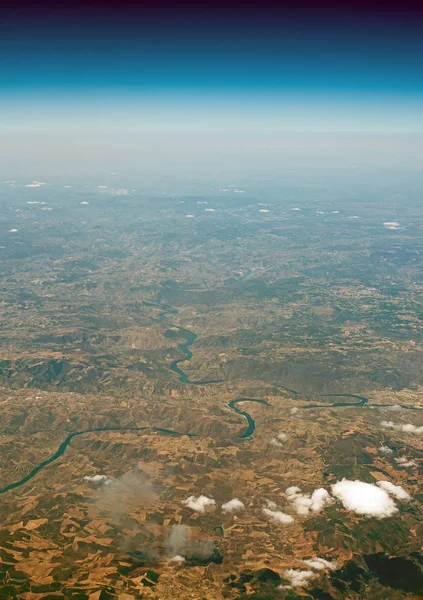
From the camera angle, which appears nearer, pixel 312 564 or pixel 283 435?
pixel 312 564

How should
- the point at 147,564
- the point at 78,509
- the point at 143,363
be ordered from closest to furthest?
the point at 147,564
the point at 78,509
the point at 143,363

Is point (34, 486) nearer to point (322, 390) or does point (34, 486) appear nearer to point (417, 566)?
point (417, 566)

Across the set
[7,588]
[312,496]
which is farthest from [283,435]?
[7,588]

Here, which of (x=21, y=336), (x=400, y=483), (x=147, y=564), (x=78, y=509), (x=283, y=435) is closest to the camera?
(x=147, y=564)

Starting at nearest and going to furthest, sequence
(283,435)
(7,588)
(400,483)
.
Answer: (7,588), (400,483), (283,435)

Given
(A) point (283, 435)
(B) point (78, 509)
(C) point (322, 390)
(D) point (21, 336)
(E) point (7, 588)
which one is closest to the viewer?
(E) point (7, 588)

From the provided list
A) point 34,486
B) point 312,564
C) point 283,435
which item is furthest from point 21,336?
point 312,564

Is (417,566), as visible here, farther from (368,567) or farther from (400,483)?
(400,483)

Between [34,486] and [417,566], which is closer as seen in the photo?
[417,566]
